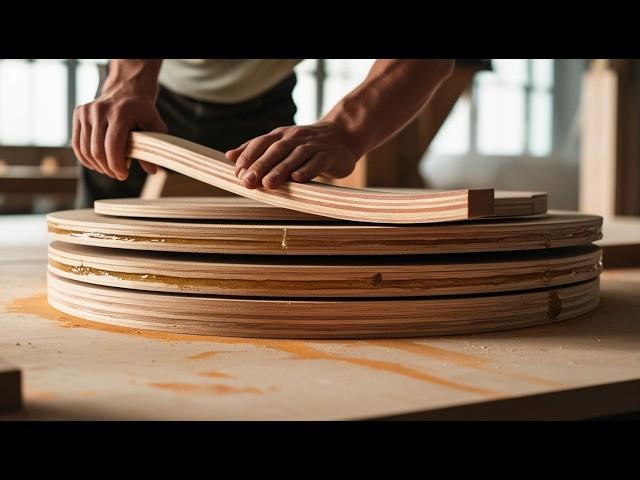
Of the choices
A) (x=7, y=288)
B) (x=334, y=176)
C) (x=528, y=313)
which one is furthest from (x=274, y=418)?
(x=7, y=288)

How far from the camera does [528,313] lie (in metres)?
1.37

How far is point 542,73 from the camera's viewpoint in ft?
49.6

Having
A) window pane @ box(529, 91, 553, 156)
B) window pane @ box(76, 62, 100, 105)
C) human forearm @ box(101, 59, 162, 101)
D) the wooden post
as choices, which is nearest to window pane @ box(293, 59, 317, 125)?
window pane @ box(76, 62, 100, 105)

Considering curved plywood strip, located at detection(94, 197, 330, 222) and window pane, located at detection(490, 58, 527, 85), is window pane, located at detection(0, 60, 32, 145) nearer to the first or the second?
window pane, located at detection(490, 58, 527, 85)

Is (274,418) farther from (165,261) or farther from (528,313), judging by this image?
(528,313)

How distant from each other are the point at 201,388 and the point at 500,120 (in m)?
14.0

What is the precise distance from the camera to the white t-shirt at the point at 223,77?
2684 millimetres

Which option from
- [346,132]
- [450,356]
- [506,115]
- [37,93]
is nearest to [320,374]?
[450,356]

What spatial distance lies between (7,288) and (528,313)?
3.36 ft

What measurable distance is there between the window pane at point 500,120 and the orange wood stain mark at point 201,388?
1325cm

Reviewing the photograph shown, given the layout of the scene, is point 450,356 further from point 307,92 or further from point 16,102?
point 307,92

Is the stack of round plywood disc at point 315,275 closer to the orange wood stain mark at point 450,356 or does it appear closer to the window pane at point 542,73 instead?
the orange wood stain mark at point 450,356

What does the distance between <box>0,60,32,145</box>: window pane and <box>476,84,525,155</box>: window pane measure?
Result: 22.5 feet

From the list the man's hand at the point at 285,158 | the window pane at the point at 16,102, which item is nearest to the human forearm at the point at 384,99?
the man's hand at the point at 285,158
